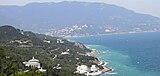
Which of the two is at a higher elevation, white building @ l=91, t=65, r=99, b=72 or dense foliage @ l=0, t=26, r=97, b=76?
dense foliage @ l=0, t=26, r=97, b=76

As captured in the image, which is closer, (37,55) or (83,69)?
(83,69)

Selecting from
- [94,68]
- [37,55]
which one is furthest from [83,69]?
[37,55]

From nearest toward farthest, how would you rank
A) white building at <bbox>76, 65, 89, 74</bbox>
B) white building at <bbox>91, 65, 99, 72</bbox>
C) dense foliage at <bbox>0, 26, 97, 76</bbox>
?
dense foliage at <bbox>0, 26, 97, 76</bbox> → white building at <bbox>76, 65, 89, 74</bbox> → white building at <bbox>91, 65, 99, 72</bbox>

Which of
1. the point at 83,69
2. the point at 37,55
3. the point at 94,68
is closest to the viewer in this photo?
the point at 83,69

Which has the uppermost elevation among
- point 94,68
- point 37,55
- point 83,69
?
point 37,55

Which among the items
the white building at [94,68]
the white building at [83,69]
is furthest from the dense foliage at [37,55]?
the white building at [94,68]

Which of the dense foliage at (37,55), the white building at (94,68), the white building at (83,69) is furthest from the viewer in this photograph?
the white building at (94,68)

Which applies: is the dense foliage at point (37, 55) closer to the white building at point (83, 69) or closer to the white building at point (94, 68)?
the white building at point (83, 69)

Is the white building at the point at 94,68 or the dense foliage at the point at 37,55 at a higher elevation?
the dense foliage at the point at 37,55

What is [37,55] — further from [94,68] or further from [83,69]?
[94,68]

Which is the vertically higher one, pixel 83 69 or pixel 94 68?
pixel 83 69

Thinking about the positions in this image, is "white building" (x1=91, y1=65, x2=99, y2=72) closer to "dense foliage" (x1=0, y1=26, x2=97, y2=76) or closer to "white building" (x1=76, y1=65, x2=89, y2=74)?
"white building" (x1=76, y1=65, x2=89, y2=74)

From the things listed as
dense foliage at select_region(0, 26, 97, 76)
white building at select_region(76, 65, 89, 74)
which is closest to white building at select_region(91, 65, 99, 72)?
white building at select_region(76, 65, 89, 74)
